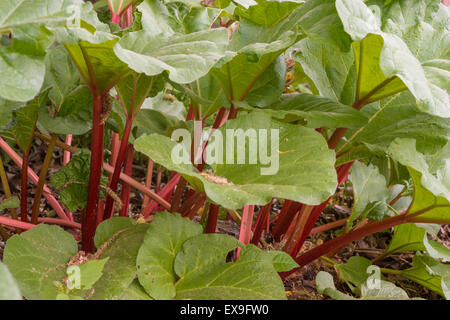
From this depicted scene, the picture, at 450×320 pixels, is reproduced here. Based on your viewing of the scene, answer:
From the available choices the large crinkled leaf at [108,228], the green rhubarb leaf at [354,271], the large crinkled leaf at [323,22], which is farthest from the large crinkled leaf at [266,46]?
the green rhubarb leaf at [354,271]

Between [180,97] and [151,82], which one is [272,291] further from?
[180,97]

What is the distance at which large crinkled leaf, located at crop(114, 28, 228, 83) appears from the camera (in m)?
0.61

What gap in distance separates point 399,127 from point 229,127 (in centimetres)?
35

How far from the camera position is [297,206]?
1040mm

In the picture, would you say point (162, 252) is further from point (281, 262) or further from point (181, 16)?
point (181, 16)

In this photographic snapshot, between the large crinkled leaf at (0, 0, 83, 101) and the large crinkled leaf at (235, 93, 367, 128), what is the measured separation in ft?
1.20

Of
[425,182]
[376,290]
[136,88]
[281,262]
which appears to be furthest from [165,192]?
[425,182]

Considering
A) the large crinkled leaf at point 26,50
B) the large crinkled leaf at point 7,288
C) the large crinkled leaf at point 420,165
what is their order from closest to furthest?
the large crinkled leaf at point 7,288 < the large crinkled leaf at point 26,50 < the large crinkled leaf at point 420,165

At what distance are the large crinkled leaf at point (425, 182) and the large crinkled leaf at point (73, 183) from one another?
644 millimetres

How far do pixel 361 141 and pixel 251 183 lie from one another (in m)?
0.30

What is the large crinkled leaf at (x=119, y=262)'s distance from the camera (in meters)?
0.66

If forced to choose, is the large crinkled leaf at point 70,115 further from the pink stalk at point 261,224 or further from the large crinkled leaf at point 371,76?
the large crinkled leaf at point 371,76

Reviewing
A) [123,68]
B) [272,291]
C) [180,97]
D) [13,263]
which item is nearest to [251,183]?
[272,291]

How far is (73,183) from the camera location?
962mm
